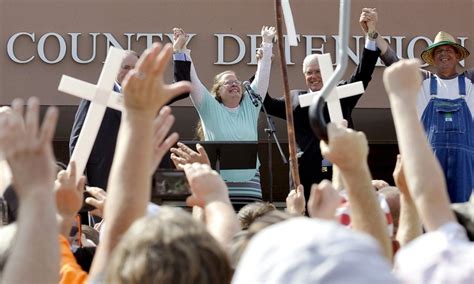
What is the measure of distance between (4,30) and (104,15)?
0.97 metres

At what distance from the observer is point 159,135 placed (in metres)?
2.46

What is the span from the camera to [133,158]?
200 cm

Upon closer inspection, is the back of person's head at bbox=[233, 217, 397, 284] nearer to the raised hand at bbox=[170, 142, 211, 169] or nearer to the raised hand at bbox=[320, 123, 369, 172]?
the raised hand at bbox=[320, 123, 369, 172]

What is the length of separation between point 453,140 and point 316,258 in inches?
152

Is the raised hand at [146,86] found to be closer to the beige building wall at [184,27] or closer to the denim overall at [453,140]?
the denim overall at [453,140]

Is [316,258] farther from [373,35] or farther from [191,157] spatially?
[373,35]

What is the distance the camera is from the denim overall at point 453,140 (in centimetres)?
510

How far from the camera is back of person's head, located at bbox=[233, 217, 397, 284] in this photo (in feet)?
4.58

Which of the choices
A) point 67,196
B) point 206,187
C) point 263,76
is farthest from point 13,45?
point 206,187

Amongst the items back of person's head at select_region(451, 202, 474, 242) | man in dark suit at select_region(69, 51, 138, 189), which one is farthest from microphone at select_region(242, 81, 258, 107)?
back of person's head at select_region(451, 202, 474, 242)

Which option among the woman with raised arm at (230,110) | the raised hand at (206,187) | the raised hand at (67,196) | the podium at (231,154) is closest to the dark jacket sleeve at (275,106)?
the woman with raised arm at (230,110)

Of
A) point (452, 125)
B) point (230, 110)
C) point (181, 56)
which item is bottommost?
point (452, 125)

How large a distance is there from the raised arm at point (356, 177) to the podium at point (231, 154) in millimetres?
2982

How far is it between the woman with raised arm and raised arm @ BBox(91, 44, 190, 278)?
3.28 meters
